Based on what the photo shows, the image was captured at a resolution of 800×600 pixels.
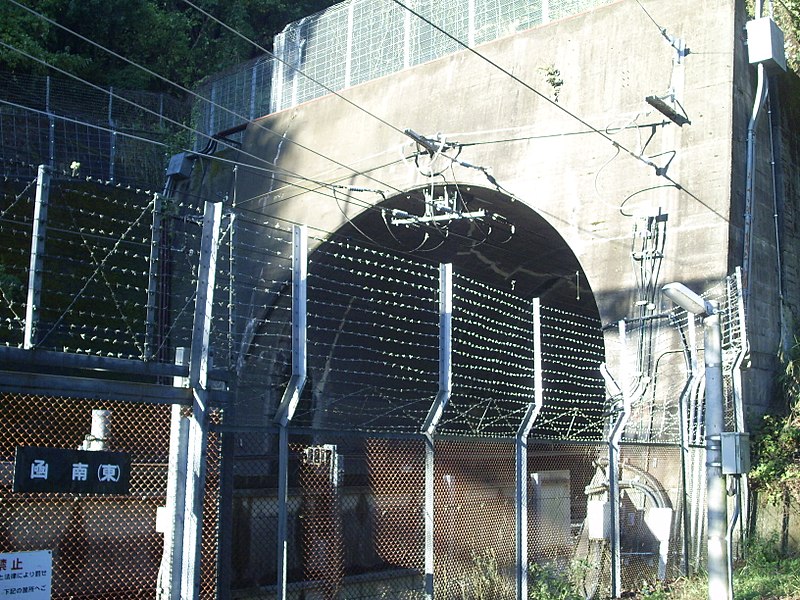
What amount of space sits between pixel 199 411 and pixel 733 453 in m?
4.21

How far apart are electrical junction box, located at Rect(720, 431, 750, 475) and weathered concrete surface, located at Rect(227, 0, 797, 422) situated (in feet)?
17.7

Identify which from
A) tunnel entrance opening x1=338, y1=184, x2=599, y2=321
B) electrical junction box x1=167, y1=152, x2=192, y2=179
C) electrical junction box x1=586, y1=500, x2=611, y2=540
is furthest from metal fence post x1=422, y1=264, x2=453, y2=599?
electrical junction box x1=167, y1=152, x2=192, y2=179

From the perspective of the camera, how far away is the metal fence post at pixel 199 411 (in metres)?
5.62

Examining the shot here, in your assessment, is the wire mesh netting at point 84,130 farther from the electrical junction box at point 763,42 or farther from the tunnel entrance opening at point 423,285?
the electrical junction box at point 763,42

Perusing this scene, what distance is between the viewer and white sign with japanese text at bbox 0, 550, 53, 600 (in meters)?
4.89

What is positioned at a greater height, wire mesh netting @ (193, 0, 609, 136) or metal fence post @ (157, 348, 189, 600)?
wire mesh netting @ (193, 0, 609, 136)

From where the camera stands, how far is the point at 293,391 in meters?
6.08

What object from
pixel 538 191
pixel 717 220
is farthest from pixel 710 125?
pixel 538 191

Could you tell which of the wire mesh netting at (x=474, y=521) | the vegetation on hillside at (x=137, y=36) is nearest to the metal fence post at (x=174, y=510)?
the wire mesh netting at (x=474, y=521)

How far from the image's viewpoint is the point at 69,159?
62.2 ft

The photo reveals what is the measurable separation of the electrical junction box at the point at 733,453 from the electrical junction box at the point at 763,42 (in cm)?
777

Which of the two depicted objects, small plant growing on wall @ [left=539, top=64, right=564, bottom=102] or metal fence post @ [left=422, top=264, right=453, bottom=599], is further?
small plant growing on wall @ [left=539, top=64, right=564, bottom=102]

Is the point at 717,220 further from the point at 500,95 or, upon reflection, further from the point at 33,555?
the point at 33,555

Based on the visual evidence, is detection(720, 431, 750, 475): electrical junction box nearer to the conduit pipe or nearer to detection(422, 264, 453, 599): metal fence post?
detection(422, 264, 453, 599): metal fence post
